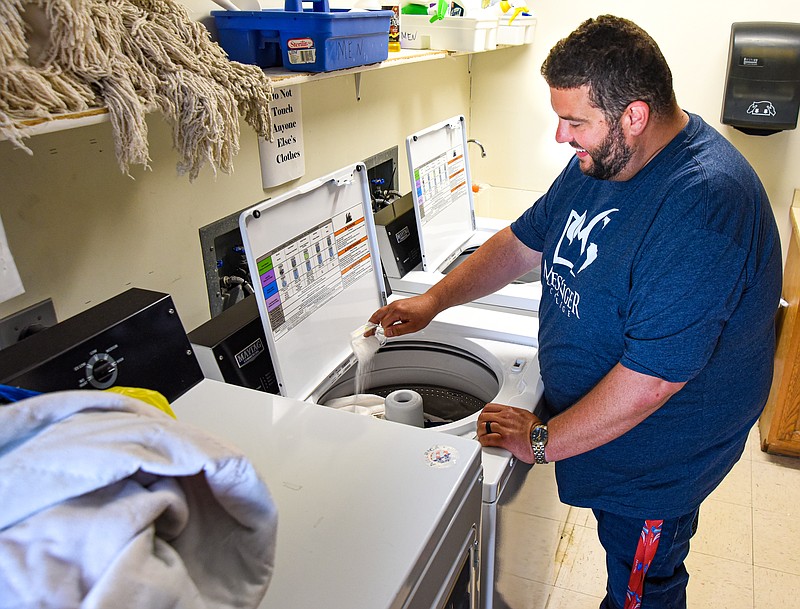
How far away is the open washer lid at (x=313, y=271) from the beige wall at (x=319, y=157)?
31 centimetres

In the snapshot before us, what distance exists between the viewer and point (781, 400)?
286 cm

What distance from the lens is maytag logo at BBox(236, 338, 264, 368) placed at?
1502 millimetres

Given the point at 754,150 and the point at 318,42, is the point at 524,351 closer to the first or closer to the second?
the point at 318,42

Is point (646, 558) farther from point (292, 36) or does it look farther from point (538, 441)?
point (292, 36)

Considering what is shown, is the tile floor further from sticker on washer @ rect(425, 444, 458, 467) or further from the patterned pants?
sticker on washer @ rect(425, 444, 458, 467)

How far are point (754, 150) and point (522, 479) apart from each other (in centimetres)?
254

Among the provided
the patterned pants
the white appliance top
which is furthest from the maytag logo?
the patterned pants

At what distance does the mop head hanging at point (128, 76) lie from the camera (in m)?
0.91

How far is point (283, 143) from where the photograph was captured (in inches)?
79.2

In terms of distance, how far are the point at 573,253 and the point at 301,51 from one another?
0.78m

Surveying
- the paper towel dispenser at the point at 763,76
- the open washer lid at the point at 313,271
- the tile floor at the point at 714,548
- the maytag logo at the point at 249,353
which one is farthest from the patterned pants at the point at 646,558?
the paper towel dispenser at the point at 763,76

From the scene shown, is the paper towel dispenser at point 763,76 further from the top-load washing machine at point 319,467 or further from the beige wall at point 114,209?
the top-load washing machine at point 319,467

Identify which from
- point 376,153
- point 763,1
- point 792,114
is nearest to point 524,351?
point 376,153

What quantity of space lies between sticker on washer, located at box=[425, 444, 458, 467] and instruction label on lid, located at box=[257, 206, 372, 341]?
1.91 ft
